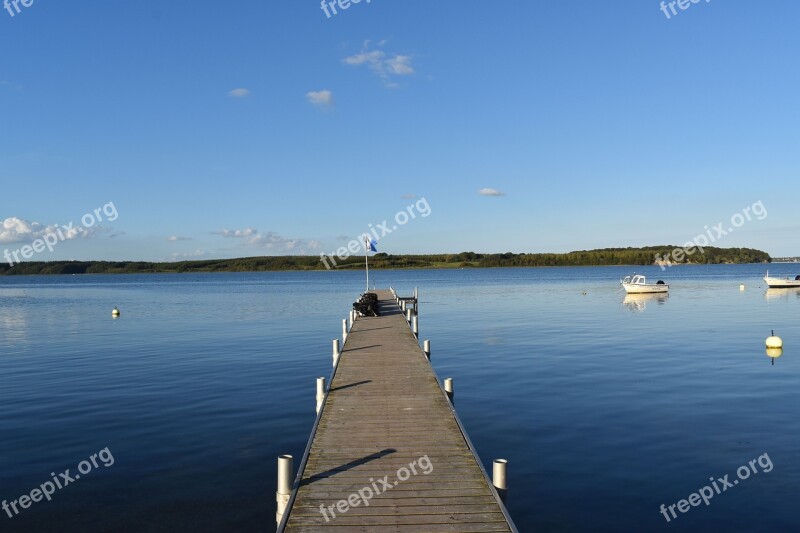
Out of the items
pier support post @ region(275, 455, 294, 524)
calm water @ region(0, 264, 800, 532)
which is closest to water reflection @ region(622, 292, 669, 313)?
calm water @ region(0, 264, 800, 532)

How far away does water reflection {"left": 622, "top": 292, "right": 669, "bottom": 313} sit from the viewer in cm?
6369

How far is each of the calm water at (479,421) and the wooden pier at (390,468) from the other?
70.8 inches

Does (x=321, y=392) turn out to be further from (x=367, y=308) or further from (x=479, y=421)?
(x=367, y=308)

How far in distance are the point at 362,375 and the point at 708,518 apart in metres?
11.4

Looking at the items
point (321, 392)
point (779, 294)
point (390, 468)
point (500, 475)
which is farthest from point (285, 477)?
point (779, 294)

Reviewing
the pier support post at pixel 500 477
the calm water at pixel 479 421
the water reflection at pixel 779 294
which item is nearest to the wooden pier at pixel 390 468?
the pier support post at pixel 500 477

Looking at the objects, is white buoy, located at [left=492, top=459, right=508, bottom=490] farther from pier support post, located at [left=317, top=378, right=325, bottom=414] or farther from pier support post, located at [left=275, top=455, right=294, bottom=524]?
pier support post, located at [left=317, top=378, right=325, bottom=414]

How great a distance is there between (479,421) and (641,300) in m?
59.7

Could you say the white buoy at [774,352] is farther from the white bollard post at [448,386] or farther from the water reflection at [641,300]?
the water reflection at [641,300]

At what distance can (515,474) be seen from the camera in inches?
603

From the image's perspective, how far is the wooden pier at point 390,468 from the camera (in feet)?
34.1

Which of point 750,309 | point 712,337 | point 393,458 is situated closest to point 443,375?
point 393,458

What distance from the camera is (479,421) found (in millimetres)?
20062

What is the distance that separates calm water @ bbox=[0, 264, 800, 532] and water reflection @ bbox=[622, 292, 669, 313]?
63.3 ft
